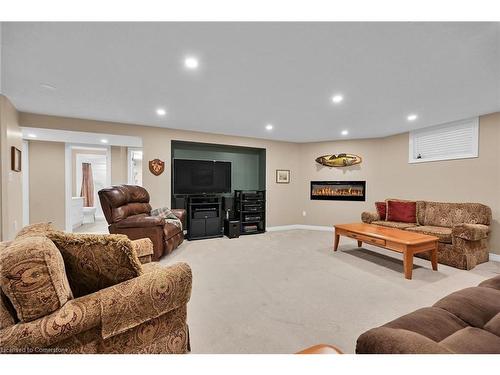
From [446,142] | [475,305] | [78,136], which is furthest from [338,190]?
[78,136]

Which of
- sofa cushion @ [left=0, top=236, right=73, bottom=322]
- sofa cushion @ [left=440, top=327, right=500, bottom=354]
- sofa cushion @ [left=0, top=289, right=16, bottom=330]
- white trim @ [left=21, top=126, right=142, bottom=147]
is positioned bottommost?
sofa cushion @ [left=440, top=327, right=500, bottom=354]

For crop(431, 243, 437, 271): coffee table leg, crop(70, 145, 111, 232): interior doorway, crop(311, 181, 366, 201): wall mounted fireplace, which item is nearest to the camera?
crop(431, 243, 437, 271): coffee table leg

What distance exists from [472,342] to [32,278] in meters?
1.80

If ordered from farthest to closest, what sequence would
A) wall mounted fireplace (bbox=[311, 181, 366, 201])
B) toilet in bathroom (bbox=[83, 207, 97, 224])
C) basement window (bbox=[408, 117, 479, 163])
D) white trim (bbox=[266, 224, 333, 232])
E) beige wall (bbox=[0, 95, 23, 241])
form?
toilet in bathroom (bbox=[83, 207, 97, 224]) < white trim (bbox=[266, 224, 333, 232]) < wall mounted fireplace (bbox=[311, 181, 366, 201]) < basement window (bbox=[408, 117, 479, 163]) < beige wall (bbox=[0, 95, 23, 241])

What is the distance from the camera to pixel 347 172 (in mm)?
5406

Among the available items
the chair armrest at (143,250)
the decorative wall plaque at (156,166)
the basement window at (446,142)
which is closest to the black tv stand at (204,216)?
the decorative wall plaque at (156,166)

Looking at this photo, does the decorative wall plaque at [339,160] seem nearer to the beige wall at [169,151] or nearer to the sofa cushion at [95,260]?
the beige wall at [169,151]

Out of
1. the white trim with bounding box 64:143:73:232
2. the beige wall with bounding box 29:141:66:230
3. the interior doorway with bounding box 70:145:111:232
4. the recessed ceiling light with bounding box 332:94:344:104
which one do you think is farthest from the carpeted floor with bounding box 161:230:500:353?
the interior doorway with bounding box 70:145:111:232

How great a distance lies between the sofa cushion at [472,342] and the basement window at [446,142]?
390cm

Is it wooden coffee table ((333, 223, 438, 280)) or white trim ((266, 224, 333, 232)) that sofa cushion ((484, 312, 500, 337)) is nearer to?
wooden coffee table ((333, 223, 438, 280))

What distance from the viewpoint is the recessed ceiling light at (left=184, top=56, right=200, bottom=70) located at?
198cm
